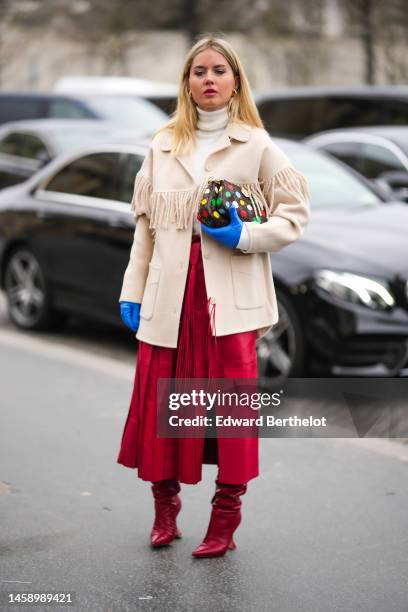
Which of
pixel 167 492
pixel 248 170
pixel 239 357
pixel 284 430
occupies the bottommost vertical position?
pixel 284 430

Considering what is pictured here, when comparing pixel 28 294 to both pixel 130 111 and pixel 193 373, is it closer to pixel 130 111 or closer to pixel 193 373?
pixel 193 373

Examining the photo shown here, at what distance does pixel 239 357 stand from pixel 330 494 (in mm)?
1147

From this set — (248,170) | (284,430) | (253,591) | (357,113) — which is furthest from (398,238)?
(357,113)

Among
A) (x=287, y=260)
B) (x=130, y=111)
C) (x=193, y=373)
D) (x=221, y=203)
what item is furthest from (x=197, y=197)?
(x=130, y=111)

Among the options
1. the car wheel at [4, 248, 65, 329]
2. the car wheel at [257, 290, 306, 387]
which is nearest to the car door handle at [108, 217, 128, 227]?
the car wheel at [4, 248, 65, 329]

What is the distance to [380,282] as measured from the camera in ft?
21.4

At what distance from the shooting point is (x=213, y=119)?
13.7 ft

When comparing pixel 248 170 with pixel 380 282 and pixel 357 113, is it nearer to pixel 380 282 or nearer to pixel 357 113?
pixel 380 282

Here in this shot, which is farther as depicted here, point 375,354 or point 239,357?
point 375,354

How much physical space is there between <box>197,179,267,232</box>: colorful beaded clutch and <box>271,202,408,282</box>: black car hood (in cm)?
251

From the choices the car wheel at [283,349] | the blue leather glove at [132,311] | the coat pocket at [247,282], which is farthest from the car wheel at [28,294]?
the coat pocket at [247,282]

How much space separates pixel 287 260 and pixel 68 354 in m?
1.97

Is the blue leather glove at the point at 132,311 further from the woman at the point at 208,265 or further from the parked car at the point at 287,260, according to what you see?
the parked car at the point at 287,260

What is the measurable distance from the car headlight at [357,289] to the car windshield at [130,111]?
793 centimetres
